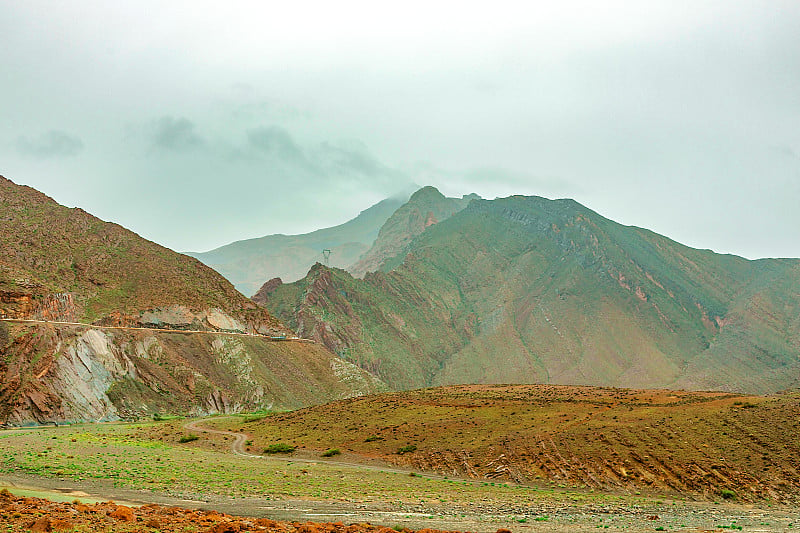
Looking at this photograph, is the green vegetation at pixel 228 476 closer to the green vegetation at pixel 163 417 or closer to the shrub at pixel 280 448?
the shrub at pixel 280 448

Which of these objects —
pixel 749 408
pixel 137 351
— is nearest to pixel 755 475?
pixel 749 408

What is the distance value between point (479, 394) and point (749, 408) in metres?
28.3

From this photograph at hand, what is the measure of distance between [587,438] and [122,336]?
7334cm

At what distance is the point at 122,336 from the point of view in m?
92.8

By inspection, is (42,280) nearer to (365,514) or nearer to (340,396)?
(340,396)

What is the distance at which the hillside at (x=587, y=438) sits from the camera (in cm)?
3925

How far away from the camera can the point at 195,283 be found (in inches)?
4764

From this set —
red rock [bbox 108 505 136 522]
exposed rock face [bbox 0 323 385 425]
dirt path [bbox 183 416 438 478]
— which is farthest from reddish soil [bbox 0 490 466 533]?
exposed rock face [bbox 0 323 385 425]

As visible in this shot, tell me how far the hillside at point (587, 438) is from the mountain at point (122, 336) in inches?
1088

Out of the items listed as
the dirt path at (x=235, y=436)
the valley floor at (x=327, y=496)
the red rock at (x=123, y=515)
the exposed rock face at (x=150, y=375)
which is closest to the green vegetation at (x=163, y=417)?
the exposed rock face at (x=150, y=375)

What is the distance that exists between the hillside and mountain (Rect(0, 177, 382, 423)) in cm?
2763

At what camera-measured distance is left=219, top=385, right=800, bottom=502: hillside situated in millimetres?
39250


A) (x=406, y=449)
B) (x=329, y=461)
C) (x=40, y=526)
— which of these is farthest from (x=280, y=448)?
(x=40, y=526)

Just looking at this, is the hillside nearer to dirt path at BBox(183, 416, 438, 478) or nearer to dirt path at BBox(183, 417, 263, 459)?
dirt path at BBox(183, 416, 438, 478)
